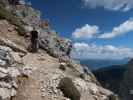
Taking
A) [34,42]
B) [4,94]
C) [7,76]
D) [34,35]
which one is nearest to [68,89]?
[7,76]

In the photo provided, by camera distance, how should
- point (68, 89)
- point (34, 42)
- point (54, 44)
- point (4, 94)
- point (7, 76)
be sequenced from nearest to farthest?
point (4, 94) < point (7, 76) < point (68, 89) < point (34, 42) < point (54, 44)

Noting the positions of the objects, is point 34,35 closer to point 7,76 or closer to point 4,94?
point 7,76

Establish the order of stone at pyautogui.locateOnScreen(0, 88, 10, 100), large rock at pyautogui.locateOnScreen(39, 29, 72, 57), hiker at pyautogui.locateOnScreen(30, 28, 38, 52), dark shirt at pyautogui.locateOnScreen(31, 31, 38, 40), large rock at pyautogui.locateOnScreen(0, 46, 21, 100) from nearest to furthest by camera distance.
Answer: stone at pyautogui.locateOnScreen(0, 88, 10, 100), large rock at pyautogui.locateOnScreen(0, 46, 21, 100), hiker at pyautogui.locateOnScreen(30, 28, 38, 52), dark shirt at pyautogui.locateOnScreen(31, 31, 38, 40), large rock at pyautogui.locateOnScreen(39, 29, 72, 57)

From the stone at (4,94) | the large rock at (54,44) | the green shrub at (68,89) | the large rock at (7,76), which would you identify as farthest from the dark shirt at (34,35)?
the stone at (4,94)

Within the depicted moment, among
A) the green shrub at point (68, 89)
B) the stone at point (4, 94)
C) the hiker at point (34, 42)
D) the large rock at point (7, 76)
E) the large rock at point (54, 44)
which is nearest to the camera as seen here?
the stone at point (4, 94)

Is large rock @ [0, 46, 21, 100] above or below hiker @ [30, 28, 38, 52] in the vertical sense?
below

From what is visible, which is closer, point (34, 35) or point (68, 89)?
point (68, 89)

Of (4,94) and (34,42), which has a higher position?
(34,42)

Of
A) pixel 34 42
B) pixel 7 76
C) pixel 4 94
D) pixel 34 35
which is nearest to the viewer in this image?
pixel 4 94

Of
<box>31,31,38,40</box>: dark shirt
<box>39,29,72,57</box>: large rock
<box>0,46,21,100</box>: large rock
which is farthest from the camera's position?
<box>39,29,72,57</box>: large rock

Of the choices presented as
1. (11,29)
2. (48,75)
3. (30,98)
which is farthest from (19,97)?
(11,29)

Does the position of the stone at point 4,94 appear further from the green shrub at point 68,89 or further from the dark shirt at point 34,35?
the dark shirt at point 34,35

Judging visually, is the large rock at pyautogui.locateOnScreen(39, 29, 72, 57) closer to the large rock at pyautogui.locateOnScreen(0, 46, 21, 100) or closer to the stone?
the large rock at pyautogui.locateOnScreen(0, 46, 21, 100)

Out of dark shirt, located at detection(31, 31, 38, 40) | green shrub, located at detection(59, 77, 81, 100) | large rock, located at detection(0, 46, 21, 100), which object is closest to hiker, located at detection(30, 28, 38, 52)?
dark shirt, located at detection(31, 31, 38, 40)
